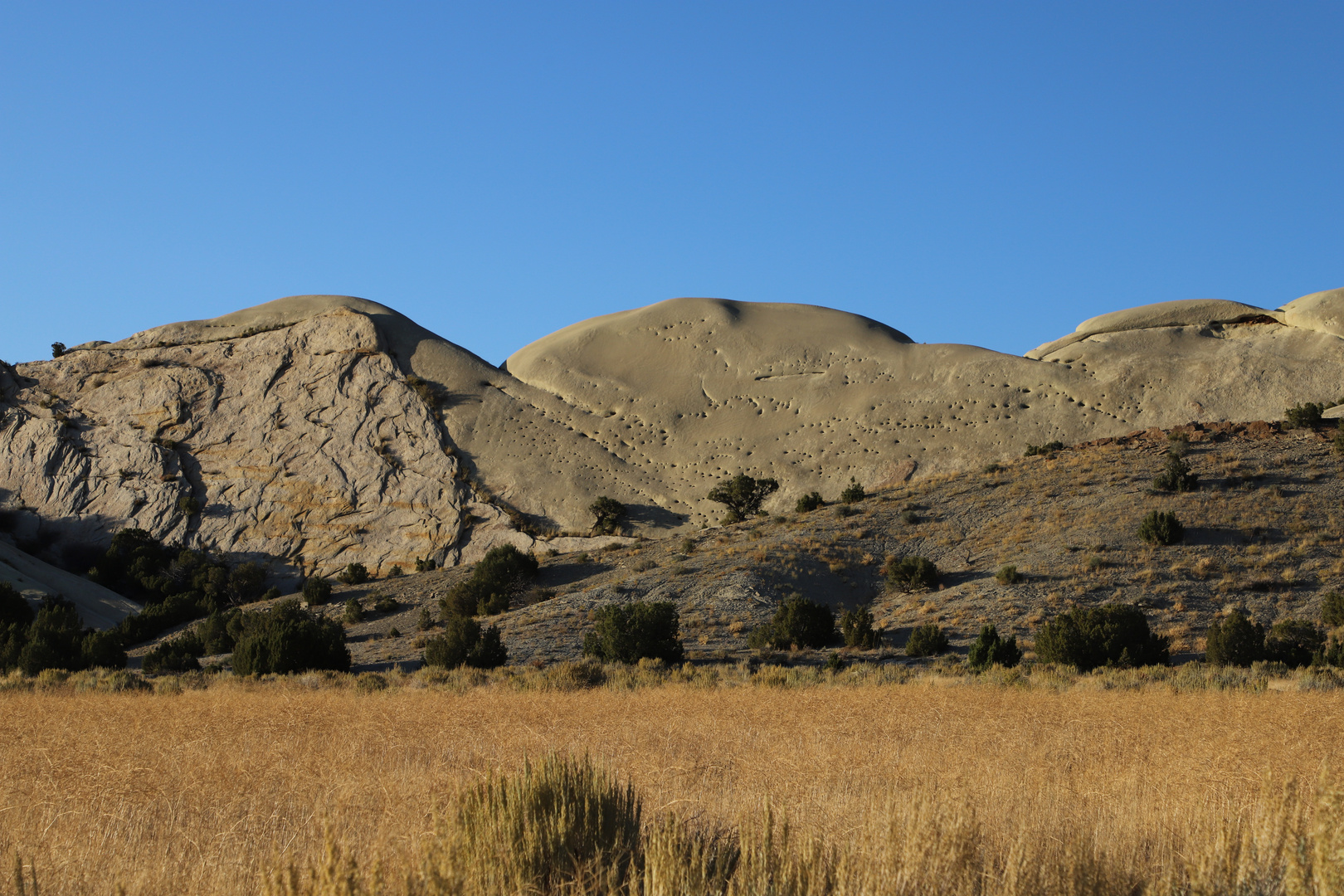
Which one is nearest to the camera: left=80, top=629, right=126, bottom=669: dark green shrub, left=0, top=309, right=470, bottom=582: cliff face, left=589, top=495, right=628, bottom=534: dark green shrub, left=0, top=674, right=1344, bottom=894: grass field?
left=0, top=674, right=1344, bottom=894: grass field

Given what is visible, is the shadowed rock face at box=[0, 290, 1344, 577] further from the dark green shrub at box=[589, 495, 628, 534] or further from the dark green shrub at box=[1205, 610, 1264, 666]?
the dark green shrub at box=[1205, 610, 1264, 666]

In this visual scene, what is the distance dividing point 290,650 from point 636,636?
842 centimetres

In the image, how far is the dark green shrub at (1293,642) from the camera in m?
20.5

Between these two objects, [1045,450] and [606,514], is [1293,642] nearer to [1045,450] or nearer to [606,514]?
[1045,450]

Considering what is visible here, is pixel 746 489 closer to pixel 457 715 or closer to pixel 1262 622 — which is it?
pixel 1262 622

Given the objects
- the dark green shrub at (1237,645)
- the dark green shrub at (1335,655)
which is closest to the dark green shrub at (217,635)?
the dark green shrub at (1237,645)

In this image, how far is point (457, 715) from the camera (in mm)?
11906

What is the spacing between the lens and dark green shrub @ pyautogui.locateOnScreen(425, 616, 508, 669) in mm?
23359

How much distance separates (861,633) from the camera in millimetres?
24750

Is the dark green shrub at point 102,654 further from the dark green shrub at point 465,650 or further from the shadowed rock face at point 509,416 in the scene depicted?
the shadowed rock face at point 509,416

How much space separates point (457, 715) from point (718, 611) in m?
17.9

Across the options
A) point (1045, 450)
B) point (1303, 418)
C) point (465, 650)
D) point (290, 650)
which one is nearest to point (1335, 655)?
point (465, 650)

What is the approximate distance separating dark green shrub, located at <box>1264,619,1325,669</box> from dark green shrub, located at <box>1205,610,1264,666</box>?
1.07ft

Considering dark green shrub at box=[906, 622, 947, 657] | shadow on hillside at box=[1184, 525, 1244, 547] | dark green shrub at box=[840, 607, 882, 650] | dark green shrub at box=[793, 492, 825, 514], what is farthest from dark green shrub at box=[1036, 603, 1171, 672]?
dark green shrub at box=[793, 492, 825, 514]
